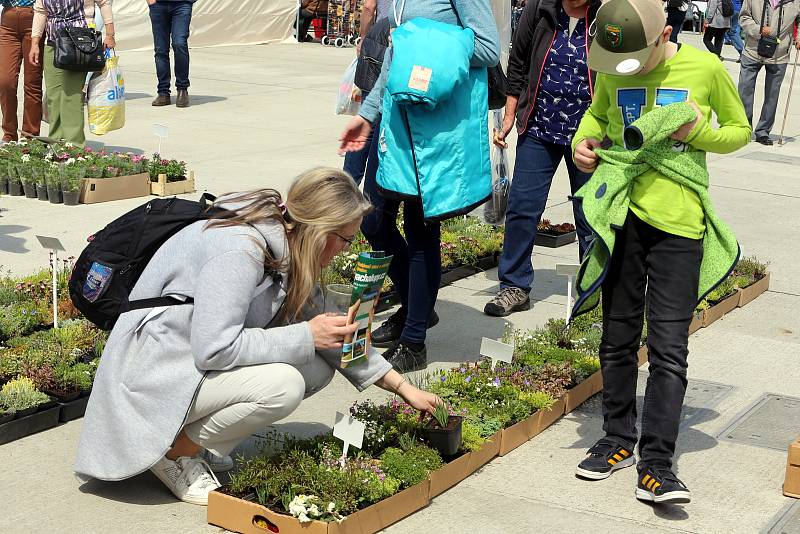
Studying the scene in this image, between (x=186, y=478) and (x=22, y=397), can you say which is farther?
(x=22, y=397)

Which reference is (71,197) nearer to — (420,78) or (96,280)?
(420,78)

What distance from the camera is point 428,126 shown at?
17.2ft

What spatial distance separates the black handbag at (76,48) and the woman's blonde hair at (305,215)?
610cm

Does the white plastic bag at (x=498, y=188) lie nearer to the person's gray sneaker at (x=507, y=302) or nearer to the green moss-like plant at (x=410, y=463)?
the person's gray sneaker at (x=507, y=302)

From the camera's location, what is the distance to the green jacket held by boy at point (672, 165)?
413cm

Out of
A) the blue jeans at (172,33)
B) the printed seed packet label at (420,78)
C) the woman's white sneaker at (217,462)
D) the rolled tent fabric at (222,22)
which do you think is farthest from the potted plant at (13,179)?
the rolled tent fabric at (222,22)

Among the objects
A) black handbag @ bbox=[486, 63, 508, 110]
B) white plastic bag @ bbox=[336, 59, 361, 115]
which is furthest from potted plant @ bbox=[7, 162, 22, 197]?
black handbag @ bbox=[486, 63, 508, 110]

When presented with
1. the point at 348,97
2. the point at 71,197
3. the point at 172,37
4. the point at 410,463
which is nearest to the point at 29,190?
the point at 71,197

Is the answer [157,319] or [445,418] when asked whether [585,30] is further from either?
[157,319]

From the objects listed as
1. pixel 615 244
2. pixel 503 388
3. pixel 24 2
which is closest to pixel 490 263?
pixel 503 388

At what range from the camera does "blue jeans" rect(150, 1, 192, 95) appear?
534 inches

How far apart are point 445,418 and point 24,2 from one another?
7330mm

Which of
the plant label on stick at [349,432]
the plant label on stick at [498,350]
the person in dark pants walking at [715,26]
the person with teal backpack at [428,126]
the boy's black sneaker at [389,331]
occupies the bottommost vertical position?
the person in dark pants walking at [715,26]

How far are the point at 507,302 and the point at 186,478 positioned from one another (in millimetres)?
2963
